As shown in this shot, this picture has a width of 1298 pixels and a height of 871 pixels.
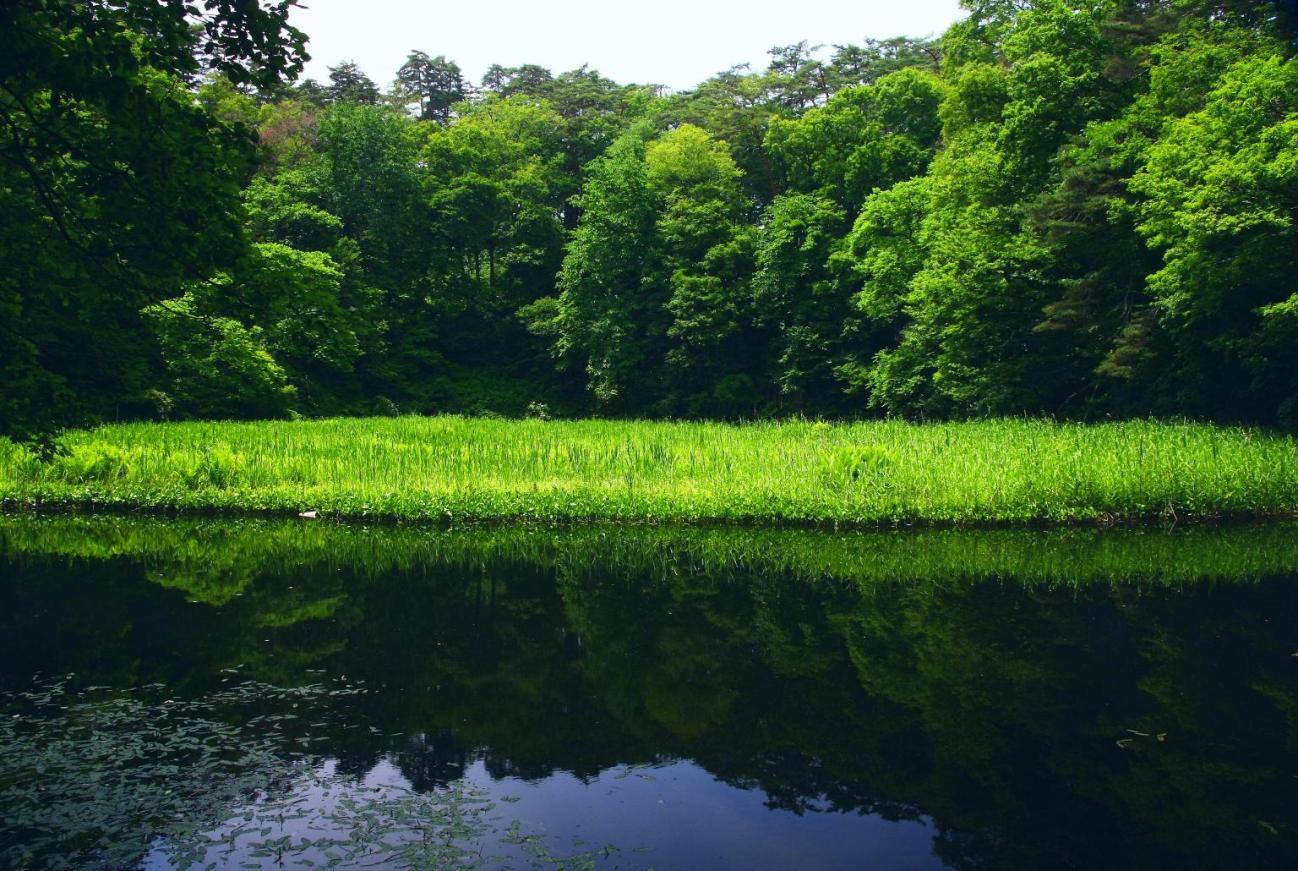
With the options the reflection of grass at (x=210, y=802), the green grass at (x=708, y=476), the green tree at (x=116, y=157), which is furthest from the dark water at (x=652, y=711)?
the green tree at (x=116, y=157)

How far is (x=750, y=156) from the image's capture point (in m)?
39.9

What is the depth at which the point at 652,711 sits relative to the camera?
753cm

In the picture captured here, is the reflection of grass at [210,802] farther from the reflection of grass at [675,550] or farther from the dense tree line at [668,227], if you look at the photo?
the reflection of grass at [675,550]

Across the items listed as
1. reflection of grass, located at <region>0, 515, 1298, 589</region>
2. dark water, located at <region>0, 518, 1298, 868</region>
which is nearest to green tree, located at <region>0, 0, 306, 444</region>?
dark water, located at <region>0, 518, 1298, 868</region>

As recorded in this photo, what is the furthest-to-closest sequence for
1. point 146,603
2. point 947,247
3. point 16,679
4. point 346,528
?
1. point 947,247
2. point 346,528
3. point 146,603
4. point 16,679

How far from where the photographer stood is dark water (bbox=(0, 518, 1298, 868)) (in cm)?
543

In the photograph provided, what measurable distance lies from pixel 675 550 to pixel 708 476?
10.9ft

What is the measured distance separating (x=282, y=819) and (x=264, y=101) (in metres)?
46.4

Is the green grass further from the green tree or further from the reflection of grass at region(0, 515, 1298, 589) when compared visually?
the green tree

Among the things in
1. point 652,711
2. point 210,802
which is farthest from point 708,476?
point 210,802

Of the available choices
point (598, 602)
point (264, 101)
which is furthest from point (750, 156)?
point (598, 602)

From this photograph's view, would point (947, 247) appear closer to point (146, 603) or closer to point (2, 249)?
point (146, 603)

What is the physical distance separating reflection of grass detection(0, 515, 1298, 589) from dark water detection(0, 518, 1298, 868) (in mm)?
110

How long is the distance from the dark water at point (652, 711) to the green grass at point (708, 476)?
91.6 inches
